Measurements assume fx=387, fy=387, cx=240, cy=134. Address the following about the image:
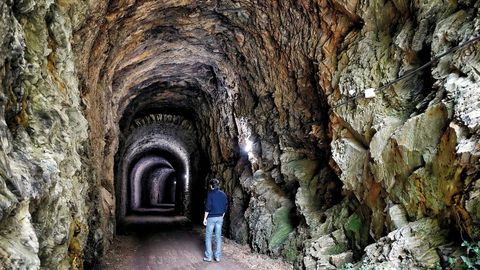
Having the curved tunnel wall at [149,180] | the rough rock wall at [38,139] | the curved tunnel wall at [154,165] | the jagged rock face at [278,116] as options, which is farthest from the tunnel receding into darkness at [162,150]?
the rough rock wall at [38,139]

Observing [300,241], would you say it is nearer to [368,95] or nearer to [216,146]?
[368,95]

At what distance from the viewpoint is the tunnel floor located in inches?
328

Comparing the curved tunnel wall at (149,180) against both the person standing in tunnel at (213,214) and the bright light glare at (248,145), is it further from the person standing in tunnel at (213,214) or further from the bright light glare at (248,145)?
the person standing in tunnel at (213,214)

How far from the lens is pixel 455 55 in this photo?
520cm

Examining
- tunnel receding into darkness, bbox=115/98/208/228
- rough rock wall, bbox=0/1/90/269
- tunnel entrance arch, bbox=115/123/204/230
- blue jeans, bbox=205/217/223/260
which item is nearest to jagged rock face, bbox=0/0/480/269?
rough rock wall, bbox=0/1/90/269

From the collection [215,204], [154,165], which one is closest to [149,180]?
[154,165]

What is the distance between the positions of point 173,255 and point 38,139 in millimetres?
5958

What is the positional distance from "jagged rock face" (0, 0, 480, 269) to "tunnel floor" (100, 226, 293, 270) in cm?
49

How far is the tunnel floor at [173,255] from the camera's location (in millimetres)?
8336

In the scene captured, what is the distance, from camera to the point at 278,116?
10250 millimetres

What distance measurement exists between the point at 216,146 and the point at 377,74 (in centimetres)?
929

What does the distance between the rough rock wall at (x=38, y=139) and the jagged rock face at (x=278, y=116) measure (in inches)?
0.8

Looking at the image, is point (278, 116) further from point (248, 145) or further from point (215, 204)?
point (215, 204)

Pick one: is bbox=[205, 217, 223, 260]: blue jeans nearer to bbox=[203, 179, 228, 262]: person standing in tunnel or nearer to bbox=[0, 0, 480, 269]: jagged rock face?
bbox=[203, 179, 228, 262]: person standing in tunnel
